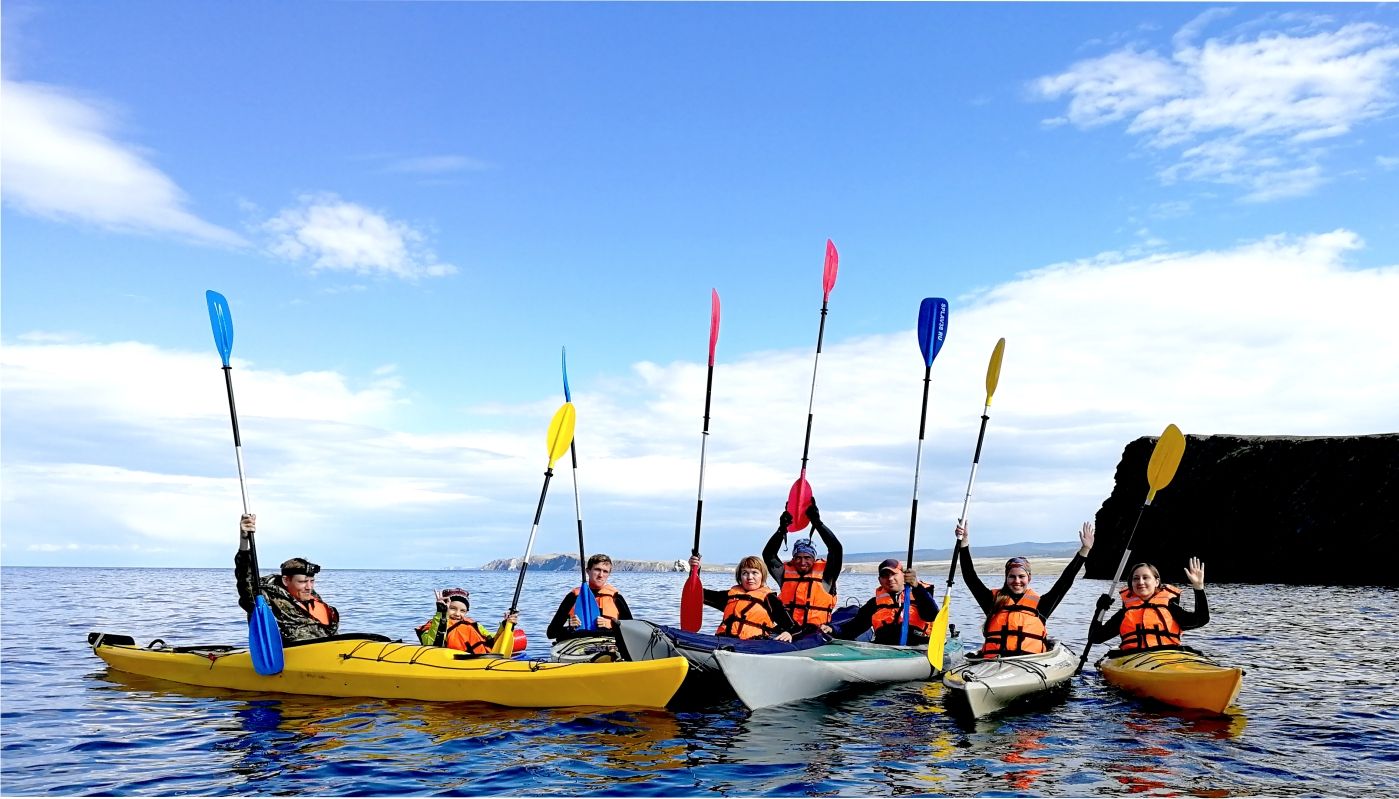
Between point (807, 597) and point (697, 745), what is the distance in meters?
3.64

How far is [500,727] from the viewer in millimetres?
7957

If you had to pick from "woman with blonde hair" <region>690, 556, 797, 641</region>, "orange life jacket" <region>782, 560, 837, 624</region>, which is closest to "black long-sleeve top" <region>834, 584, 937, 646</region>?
"orange life jacket" <region>782, 560, 837, 624</region>

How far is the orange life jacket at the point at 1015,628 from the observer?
921 cm

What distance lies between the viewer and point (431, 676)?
8875mm

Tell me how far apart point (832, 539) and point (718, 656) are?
13.0 ft

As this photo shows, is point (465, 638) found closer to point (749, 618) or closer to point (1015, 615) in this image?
point (749, 618)

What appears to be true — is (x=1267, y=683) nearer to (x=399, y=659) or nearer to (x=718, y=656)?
(x=718, y=656)

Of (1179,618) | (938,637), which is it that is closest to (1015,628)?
(938,637)

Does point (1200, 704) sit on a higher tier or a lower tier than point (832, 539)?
lower

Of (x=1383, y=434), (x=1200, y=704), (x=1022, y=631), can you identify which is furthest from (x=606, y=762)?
(x=1383, y=434)

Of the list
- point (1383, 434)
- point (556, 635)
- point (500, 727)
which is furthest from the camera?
point (1383, 434)

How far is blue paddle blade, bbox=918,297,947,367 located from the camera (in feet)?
42.0

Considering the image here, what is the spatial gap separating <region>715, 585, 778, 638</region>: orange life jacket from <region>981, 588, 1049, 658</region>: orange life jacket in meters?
A: 2.08

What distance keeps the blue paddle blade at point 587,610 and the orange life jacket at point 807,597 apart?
7.09ft
